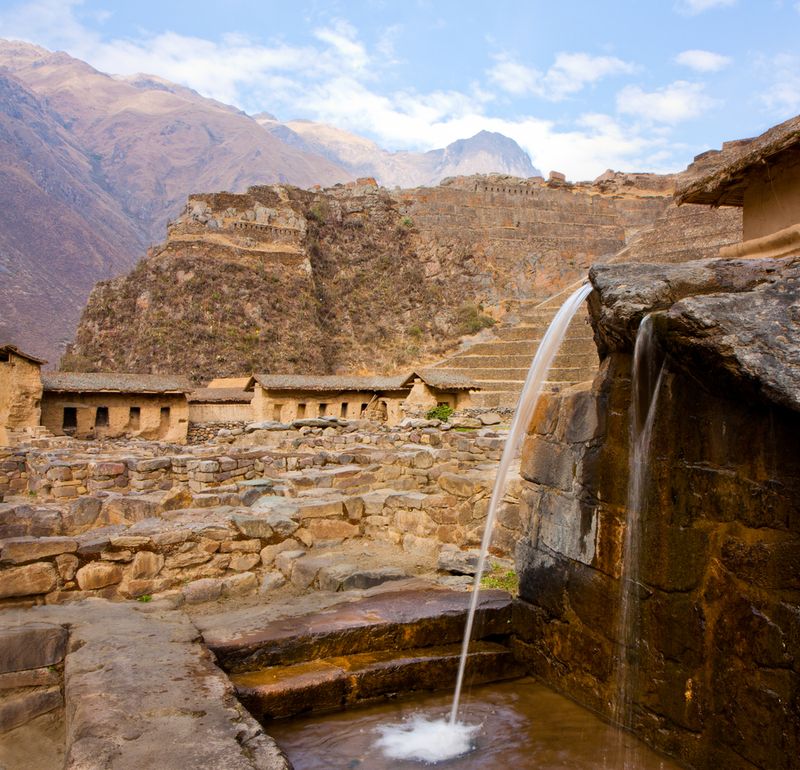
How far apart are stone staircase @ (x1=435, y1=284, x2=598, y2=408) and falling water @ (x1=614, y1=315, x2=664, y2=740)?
2500 cm

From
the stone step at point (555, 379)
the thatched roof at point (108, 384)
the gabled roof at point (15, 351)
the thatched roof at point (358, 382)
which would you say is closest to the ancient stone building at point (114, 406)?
the thatched roof at point (108, 384)

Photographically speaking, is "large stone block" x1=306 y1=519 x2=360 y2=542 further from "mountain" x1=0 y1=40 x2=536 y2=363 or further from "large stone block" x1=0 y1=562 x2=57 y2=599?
"mountain" x1=0 y1=40 x2=536 y2=363

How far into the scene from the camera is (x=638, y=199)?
206ft

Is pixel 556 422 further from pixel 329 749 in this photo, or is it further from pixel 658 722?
pixel 329 749

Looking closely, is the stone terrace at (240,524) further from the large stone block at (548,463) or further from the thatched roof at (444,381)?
the thatched roof at (444,381)

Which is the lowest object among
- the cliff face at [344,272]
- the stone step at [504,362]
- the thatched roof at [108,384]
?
the thatched roof at [108,384]

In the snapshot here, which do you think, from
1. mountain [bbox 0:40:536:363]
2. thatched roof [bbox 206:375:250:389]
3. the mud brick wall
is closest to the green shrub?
the mud brick wall

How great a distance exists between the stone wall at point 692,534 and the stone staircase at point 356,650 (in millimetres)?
471

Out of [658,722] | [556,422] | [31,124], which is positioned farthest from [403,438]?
[31,124]

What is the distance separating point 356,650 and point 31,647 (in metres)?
1.79

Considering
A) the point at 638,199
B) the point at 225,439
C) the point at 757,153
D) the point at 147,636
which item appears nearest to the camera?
the point at 147,636

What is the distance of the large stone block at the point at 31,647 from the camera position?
11.3 feet

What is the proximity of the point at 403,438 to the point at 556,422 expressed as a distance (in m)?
10.2

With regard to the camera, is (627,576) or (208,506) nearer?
(627,576)
